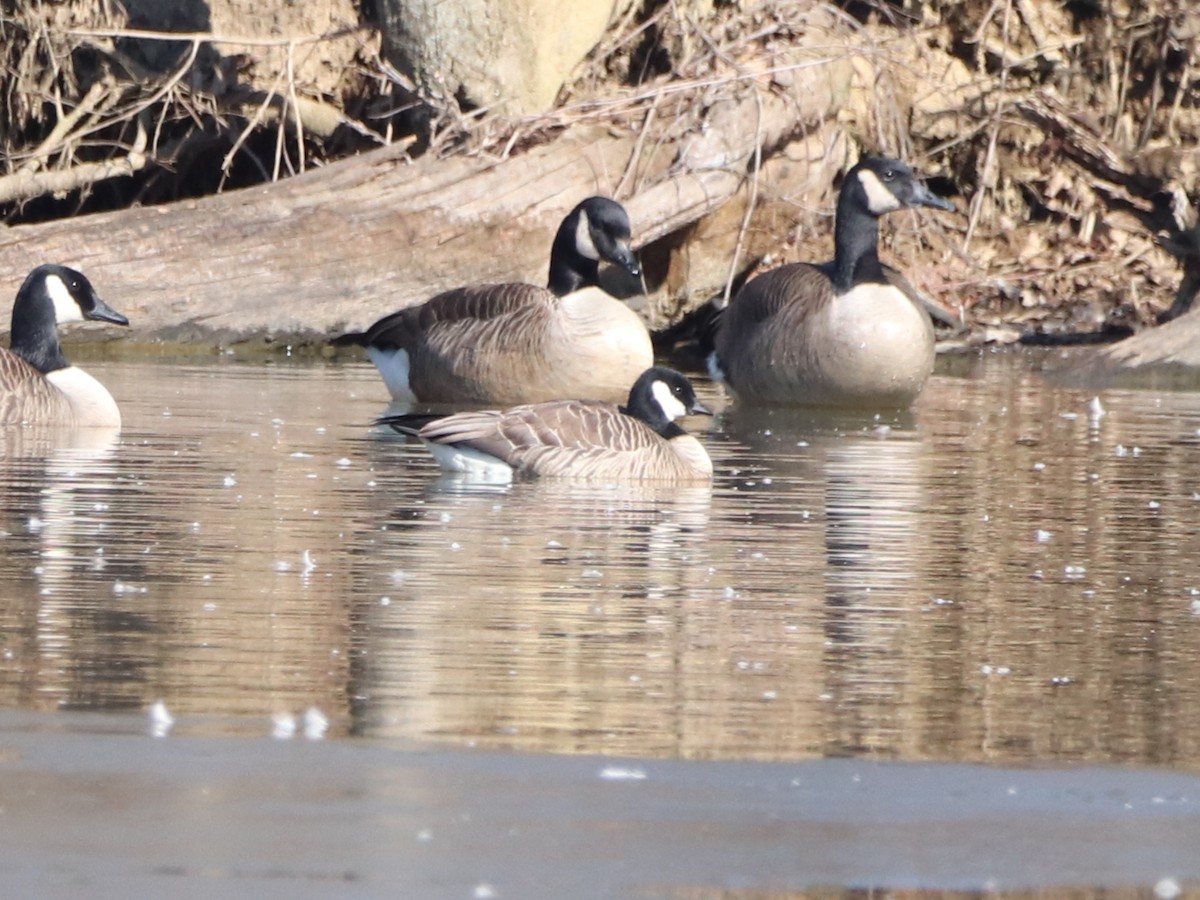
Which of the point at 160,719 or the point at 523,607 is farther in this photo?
the point at 523,607

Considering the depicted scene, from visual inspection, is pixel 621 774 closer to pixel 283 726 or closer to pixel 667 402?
pixel 283 726

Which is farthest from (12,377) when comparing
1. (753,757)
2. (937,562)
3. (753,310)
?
(753,757)

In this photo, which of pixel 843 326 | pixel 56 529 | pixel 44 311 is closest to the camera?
pixel 56 529

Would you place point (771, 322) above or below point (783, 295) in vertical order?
below

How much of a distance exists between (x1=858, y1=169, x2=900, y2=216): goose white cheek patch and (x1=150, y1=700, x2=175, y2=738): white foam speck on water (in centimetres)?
1035

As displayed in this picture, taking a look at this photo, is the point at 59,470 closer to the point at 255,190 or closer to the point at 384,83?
the point at 255,190

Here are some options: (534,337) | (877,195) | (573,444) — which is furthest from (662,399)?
(877,195)

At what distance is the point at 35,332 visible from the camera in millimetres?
13125

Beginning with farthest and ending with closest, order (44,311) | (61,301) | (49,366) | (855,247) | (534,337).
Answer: (855,247)
(534,337)
(61,301)
(44,311)
(49,366)

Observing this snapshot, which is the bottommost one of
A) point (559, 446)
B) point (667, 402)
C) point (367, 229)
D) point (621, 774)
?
point (621, 774)

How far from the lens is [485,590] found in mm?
6977

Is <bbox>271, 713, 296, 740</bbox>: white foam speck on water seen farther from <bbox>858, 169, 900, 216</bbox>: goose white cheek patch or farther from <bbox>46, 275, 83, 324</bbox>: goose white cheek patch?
<bbox>858, 169, 900, 216</bbox>: goose white cheek patch

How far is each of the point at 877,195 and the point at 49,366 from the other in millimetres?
5544

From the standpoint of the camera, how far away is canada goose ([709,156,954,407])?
45.5ft
